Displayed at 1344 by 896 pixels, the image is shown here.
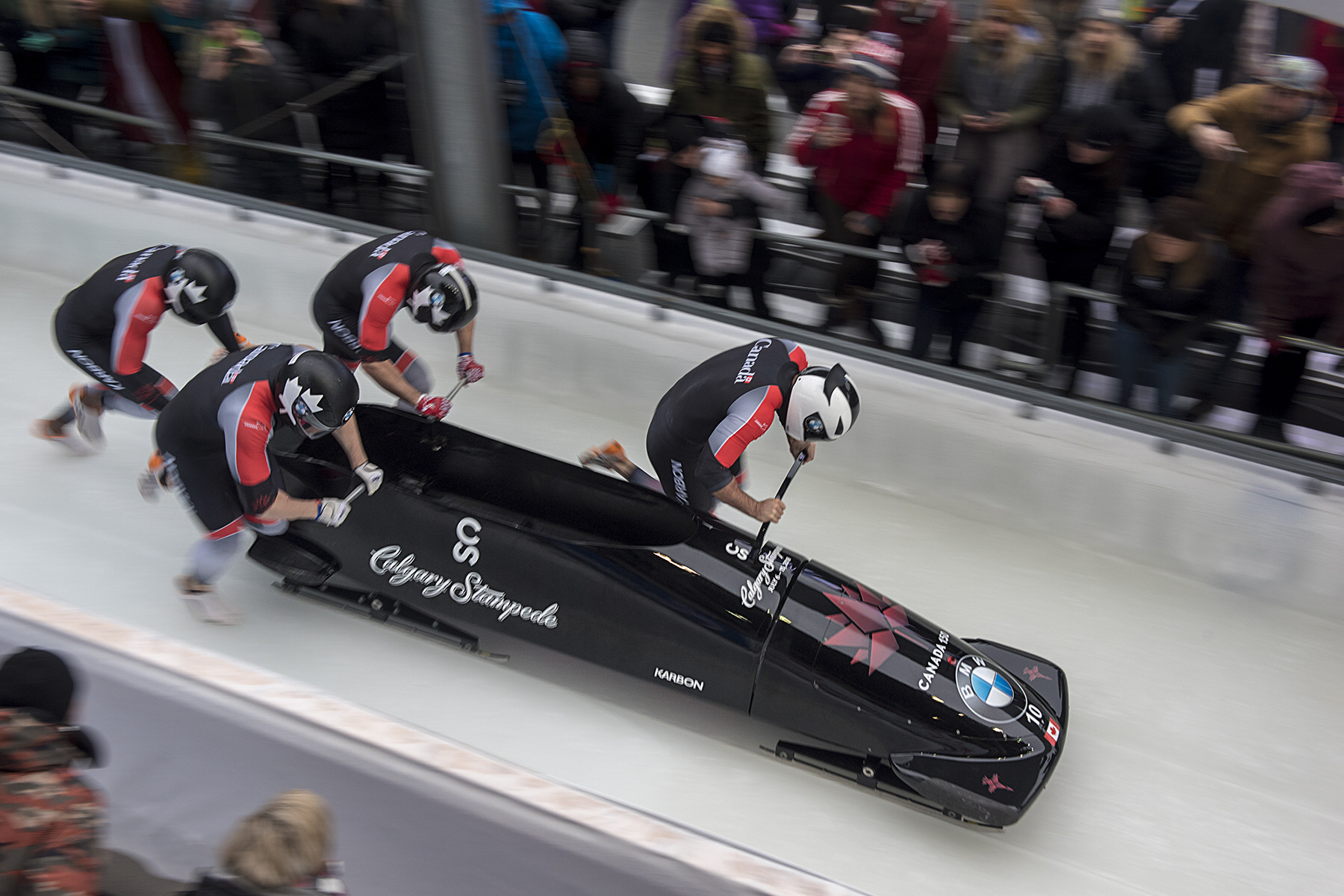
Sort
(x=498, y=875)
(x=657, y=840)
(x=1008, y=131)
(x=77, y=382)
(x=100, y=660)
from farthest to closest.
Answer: (x=77, y=382) < (x=1008, y=131) < (x=100, y=660) < (x=498, y=875) < (x=657, y=840)

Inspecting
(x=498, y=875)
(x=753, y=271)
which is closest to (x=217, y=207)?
(x=753, y=271)

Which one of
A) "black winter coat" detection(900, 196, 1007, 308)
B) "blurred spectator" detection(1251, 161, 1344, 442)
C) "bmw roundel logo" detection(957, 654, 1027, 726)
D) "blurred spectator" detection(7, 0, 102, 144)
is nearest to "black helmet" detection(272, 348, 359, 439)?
"bmw roundel logo" detection(957, 654, 1027, 726)

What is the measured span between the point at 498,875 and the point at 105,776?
1.07 metres

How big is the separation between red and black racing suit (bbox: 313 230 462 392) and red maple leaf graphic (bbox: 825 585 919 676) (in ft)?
6.06

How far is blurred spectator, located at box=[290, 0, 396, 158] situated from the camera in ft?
15.9

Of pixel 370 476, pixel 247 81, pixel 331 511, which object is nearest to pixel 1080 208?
pixel 370 476

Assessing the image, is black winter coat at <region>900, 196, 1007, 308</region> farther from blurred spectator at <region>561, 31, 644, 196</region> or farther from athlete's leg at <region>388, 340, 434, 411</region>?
athlete's leg at <region>388, 340, 434, 411</region>

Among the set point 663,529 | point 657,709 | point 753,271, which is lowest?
point 657,709

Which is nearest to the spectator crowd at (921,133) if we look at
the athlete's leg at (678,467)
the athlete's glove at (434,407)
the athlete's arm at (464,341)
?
the athlete's arm at (464,341)

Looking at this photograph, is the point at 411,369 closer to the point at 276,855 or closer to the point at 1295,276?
the point at 276,855

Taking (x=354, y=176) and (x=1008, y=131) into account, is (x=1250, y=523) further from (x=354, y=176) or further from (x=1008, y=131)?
(x=354, y=176)

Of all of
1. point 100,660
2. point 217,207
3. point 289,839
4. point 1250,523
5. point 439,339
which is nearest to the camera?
point 289,839

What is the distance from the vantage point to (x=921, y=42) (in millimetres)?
4426

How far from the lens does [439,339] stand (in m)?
4.86
